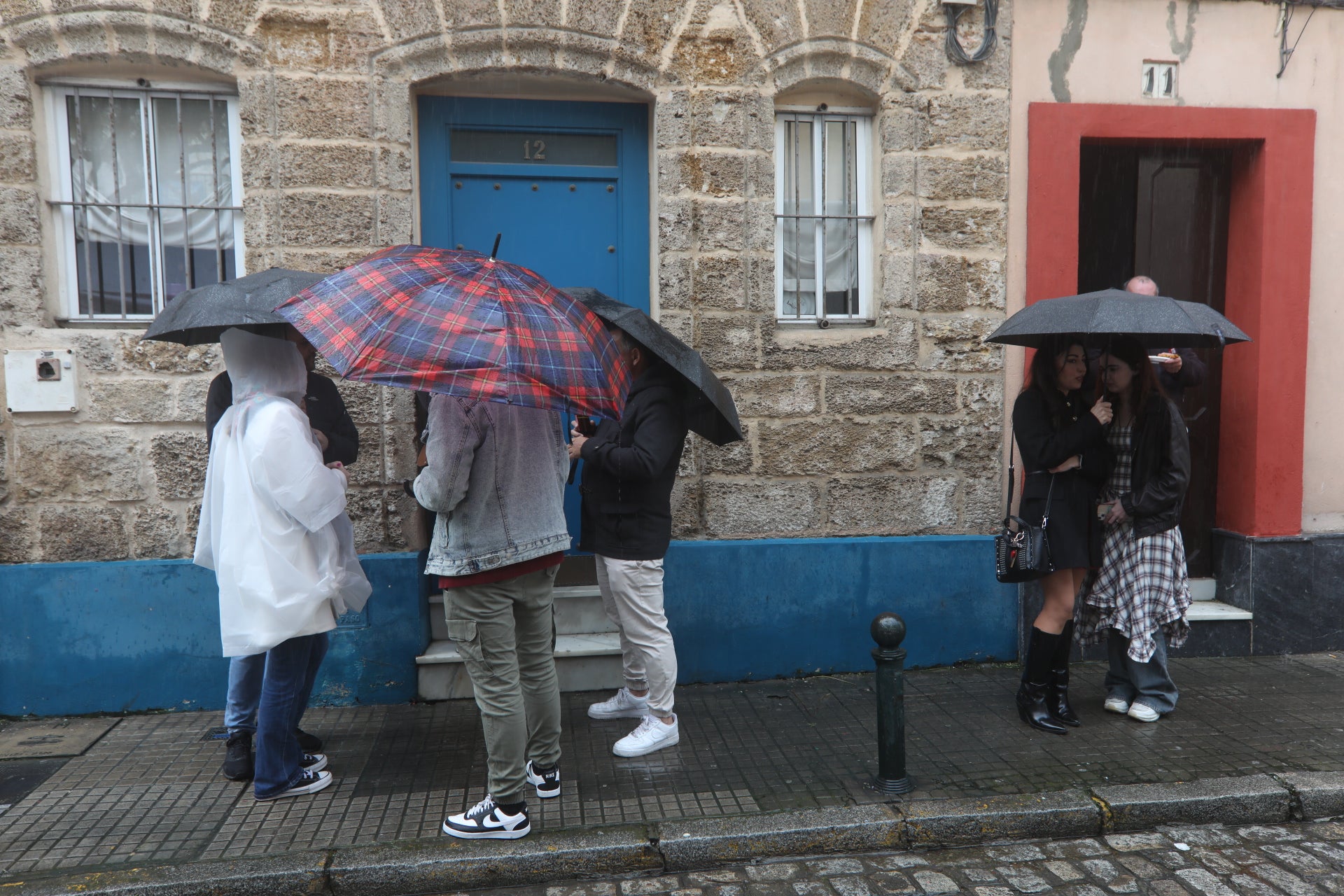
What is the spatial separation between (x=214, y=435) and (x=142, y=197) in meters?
2.11

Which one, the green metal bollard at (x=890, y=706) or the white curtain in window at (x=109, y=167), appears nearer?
the green metal bollard at (x=890, y=706)

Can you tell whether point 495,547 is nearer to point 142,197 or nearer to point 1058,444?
point 1058,444

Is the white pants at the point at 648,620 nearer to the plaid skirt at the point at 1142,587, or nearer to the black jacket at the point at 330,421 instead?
the black jacket at the point at 330,421

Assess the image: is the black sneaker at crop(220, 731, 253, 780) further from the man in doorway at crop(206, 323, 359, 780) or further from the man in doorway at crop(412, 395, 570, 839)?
the man in doorway at crop(412, 395, 570, 839)

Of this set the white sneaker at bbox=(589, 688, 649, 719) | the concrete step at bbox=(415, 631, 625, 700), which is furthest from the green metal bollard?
the concrete step at bbox=(415, 631, 625, 700)

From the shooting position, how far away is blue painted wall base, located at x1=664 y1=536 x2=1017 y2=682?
5.40m

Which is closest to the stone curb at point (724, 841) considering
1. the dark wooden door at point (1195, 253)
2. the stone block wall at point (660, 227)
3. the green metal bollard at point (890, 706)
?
the green metal bollard at point (890, 706)

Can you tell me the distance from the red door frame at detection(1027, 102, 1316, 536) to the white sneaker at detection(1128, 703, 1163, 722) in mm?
1846

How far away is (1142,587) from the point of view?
4664 mm

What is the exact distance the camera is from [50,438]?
4926 millimetres

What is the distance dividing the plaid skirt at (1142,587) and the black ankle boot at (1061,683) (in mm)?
214

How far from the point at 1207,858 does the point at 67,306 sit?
596 centimetres

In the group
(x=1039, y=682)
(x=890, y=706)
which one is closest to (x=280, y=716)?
(x=890, y=706)

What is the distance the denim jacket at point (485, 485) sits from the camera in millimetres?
3383
